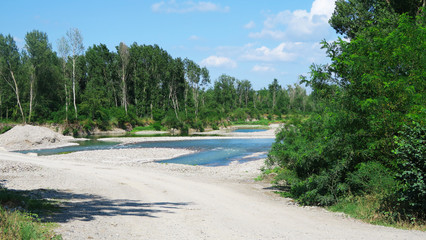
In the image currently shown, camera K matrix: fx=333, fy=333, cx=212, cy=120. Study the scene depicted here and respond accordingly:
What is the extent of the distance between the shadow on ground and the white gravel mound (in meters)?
33.5

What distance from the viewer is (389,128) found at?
11.6m

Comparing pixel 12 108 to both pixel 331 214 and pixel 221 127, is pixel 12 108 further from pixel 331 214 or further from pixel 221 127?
pixel 331 214

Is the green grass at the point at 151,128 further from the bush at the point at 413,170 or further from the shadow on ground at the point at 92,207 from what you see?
the bush at the point at 413,170

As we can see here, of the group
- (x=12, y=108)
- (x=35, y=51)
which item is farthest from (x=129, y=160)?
(x=35, y=51)

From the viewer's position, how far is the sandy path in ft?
29.6

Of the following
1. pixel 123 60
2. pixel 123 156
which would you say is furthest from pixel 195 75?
pixel 123 156

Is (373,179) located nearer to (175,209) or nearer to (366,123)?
(366,123)

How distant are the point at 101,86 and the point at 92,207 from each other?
83.2m

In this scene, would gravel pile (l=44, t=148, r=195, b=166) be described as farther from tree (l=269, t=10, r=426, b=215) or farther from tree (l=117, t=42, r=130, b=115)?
tree (l=117, t=42, r=130, b=115)

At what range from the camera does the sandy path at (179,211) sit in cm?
903

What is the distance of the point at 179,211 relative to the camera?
12.1m

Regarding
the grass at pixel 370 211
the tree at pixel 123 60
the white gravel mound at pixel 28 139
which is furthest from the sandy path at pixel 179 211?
the tree at pixel 123 60

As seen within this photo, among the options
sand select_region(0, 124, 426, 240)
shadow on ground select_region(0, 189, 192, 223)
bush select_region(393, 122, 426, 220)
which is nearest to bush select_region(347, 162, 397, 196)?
bush select_region(393, 122, 426, 220)

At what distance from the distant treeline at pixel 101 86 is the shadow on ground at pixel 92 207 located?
5913 centimetres
